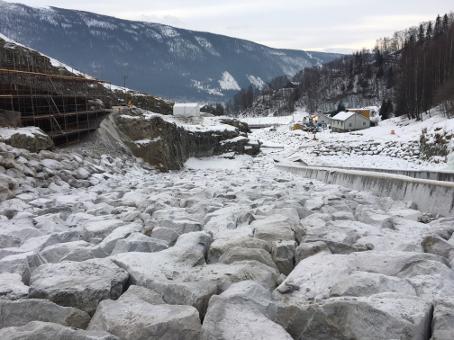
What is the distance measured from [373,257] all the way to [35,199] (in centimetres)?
758

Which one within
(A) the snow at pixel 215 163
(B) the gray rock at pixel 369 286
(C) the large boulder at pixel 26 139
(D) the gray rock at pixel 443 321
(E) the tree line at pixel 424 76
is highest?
(E) the tree line at pixel 424 76

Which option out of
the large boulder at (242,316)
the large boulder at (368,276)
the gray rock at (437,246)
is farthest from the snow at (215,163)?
the large boulder at (242,316)

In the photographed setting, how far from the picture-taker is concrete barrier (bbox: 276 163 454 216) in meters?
7.28

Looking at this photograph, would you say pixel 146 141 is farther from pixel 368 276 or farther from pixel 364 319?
pixel 364 319

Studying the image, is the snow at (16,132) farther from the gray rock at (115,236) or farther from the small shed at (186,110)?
the small shed at (186,110)

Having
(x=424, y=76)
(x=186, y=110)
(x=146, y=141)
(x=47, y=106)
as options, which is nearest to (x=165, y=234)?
(x=47, y=106)

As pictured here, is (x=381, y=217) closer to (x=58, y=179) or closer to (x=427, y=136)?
(x=58, y=179)

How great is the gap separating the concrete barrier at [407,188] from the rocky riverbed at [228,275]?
1.51 ft

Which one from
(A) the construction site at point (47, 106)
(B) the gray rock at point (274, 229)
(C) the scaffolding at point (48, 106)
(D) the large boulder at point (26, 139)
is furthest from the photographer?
(C) the scaffolding at point (48, 106)

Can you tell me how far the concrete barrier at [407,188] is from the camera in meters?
7.28

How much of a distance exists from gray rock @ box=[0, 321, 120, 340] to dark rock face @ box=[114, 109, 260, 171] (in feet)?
73.4

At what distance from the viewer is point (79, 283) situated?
3.78 metres

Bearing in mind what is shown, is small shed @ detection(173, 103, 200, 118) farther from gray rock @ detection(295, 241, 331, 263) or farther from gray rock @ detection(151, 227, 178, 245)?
gray rock @ detection(295, 241, 331, 263)

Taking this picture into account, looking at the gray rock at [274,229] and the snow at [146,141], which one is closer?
the gray rock at [274,229]
